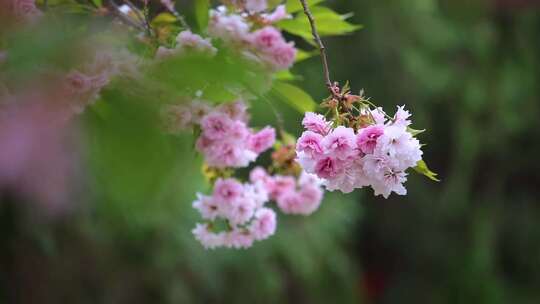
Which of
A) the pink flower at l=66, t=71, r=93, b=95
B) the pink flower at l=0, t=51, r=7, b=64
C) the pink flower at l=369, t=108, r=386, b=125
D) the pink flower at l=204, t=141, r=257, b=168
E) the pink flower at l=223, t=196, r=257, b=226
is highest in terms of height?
the pink flower at l=369, t=108, r=386, b=125

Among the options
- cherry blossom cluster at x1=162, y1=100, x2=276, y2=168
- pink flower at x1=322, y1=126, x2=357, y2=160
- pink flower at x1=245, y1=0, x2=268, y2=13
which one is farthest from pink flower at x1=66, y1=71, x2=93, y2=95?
pink flower at x1=245, y1=0, x2=268, y2=13

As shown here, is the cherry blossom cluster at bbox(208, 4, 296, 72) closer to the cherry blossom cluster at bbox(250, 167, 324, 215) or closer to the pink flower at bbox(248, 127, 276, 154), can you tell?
the pink flower at bbox(248, 127, 276, 154)

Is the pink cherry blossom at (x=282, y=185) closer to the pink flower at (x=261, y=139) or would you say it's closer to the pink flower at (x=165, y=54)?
the pink flower at (x=261, y=139)

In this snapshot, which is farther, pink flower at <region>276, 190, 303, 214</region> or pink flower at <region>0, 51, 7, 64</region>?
pink flower at <region>276, 190, 303, 214</region>

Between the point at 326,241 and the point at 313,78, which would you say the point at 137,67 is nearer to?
the point at 313,78

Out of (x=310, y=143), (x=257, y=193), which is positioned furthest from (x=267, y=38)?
(x=310, y=143)

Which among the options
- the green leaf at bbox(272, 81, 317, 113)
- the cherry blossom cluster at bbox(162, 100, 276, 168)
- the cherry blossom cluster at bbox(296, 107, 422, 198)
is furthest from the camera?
the green leaf at bbox(272, 81, 317, 113)
